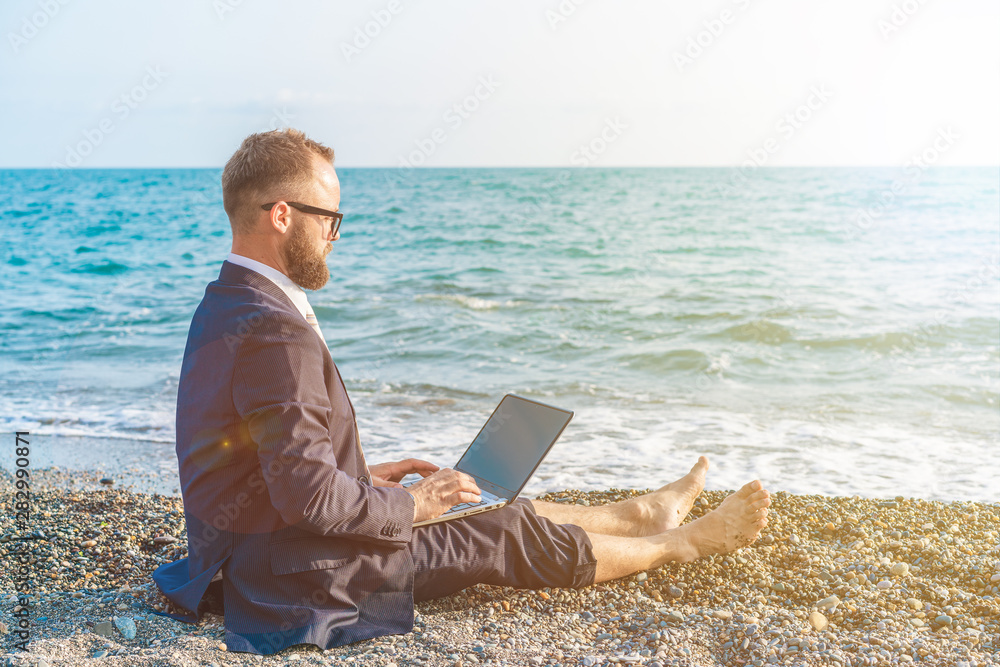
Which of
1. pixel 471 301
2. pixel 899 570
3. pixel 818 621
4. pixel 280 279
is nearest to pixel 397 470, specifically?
pixel 280 279

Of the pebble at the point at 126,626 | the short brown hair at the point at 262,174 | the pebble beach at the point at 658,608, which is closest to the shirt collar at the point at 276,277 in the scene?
the short brown hair at the point at 262,174

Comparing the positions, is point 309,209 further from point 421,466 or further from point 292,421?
point 421,466

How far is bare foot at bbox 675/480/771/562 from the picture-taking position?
3.85 m

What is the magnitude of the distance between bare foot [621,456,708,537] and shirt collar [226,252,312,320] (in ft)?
7.27

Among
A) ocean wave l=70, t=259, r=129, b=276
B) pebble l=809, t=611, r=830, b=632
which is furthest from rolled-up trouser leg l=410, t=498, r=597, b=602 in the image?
ocean wave l=70, t=259, r=129, b=276

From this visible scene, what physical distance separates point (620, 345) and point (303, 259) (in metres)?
8.48

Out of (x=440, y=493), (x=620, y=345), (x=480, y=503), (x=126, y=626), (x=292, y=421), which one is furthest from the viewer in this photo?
(x=620, y=345)

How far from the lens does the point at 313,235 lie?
9.28 feet

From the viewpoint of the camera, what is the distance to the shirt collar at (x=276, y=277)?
2.75 metres

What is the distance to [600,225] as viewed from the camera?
28891 millimetres

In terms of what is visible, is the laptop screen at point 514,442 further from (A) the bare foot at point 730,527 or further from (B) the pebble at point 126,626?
(B) the pebble at point 126,626

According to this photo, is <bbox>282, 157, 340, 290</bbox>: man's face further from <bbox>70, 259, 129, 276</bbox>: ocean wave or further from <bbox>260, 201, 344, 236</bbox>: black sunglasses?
<bbox>70, 259, 129, 276</bbox>: ocean wave

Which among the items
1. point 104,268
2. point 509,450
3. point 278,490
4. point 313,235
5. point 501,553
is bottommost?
point 104,268

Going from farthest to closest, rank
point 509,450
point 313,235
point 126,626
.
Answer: point 509,450 < point 126,626 < point 313,235
